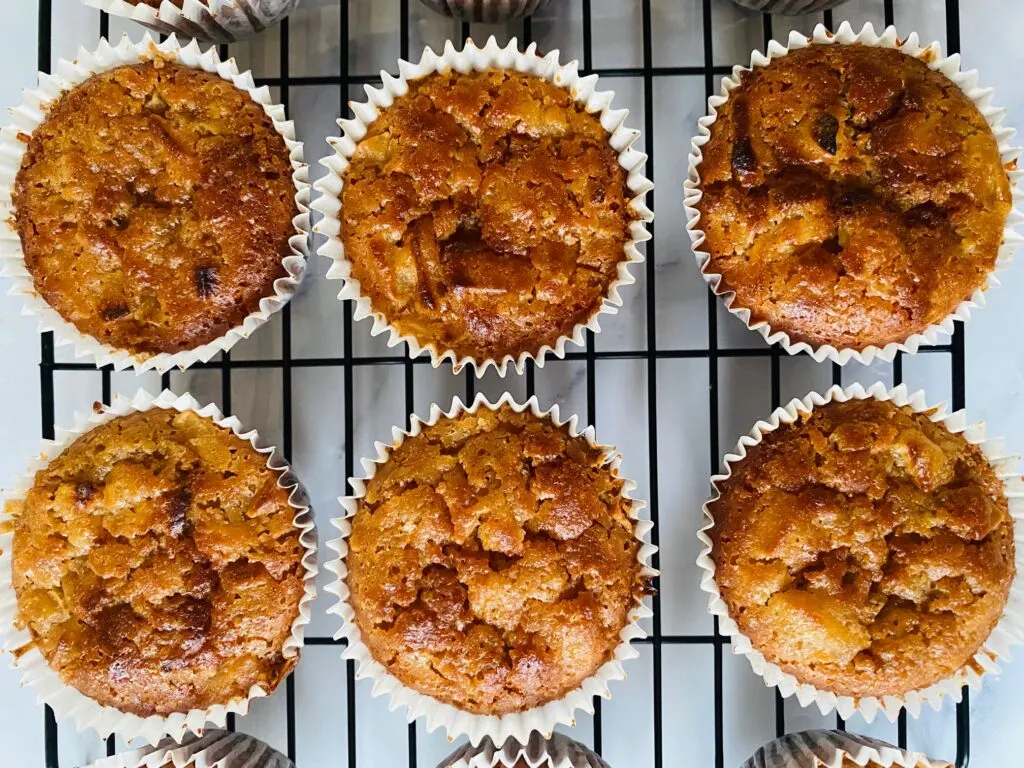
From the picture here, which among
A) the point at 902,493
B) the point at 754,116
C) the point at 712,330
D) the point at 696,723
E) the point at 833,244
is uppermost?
the point at 754,116

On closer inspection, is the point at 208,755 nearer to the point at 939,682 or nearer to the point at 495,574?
the point at 495,574

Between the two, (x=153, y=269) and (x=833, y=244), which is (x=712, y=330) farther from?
(x=153, y=269)

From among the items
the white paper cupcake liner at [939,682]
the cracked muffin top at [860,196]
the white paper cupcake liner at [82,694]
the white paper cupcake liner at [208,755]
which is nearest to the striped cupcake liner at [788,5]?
the cracked muffin top at [860,196]

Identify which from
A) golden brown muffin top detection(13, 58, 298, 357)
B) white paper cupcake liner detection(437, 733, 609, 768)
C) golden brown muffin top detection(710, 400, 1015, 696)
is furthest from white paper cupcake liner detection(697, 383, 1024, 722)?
golden brown muffin top detection(13, 58, 298, 357)

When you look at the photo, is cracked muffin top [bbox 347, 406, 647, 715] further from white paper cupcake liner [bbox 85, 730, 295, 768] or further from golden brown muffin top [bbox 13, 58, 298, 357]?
golden brown muffin top [bbox 13, 58, 298, 357]

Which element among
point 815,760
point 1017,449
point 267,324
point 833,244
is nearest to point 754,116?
point 833,244

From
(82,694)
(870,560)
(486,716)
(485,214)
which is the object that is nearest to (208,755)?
(82,694)
